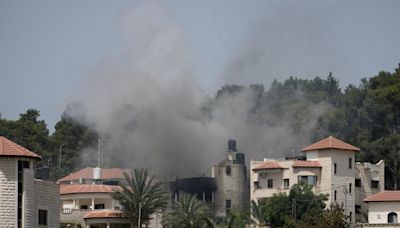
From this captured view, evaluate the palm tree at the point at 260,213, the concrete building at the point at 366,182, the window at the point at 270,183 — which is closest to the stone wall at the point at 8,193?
the palm tree at the point at 260,213

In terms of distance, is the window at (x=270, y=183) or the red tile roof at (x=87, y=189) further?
the window at (x=270, y=183)

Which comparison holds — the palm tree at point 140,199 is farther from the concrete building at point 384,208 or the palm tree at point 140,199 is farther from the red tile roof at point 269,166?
the concrete building at point 384,208

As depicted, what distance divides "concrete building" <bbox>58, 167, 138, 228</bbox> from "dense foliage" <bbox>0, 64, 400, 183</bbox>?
2387cm

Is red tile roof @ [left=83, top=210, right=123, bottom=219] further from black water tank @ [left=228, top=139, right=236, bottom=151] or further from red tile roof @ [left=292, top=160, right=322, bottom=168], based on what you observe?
black water tank @ [left=228, top=139, right=236, bottom=151]

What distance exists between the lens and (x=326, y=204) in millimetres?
108812

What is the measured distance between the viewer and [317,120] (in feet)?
464

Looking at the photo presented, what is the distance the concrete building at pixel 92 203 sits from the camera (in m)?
98.9

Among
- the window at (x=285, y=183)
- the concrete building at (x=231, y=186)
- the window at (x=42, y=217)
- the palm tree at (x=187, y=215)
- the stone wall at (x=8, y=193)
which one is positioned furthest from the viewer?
the concrete building at (x=231, y=186)

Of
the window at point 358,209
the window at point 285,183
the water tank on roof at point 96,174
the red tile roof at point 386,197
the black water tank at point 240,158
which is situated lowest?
the window at point 358,209

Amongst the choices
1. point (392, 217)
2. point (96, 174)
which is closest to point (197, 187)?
point (96, 174)

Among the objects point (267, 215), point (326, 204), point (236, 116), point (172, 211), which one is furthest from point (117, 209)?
point (236, 116)

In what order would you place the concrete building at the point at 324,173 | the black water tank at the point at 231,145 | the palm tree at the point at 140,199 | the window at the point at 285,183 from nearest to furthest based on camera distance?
the palm tree at the point at 140,199 → the concrete building at the point at 324,173 → the window at the point at 285,183 → the black water tank at the point at 231,145

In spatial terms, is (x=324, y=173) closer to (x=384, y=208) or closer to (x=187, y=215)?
(x=384, y=208)

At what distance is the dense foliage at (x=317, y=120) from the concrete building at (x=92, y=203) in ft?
78.3
